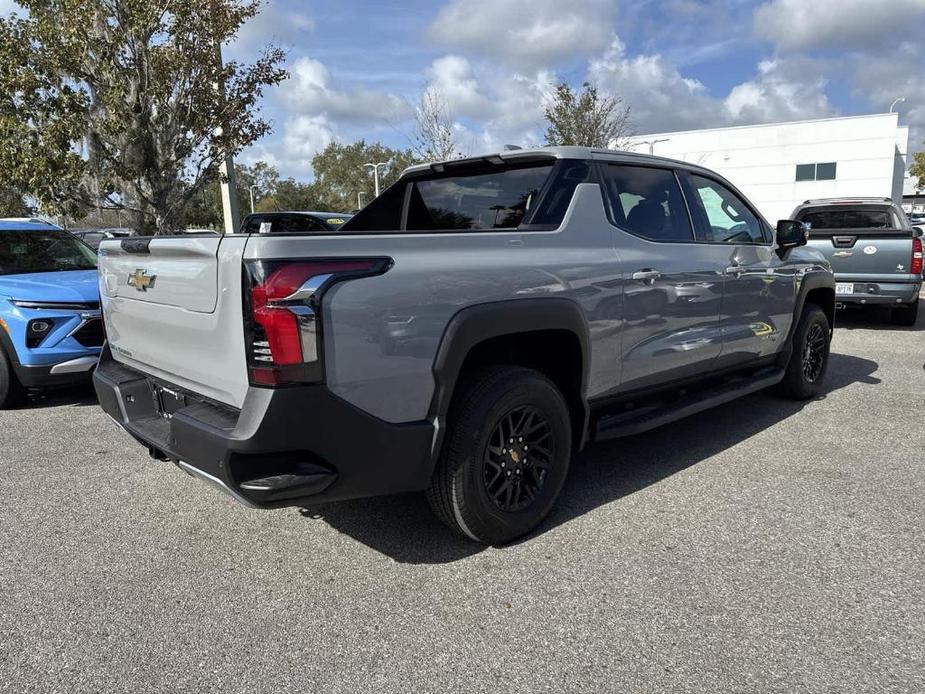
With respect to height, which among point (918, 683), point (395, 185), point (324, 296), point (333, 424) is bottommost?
point (918, 683)

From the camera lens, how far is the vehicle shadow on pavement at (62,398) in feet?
19.5

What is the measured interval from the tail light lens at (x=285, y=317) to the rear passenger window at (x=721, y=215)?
2897mm

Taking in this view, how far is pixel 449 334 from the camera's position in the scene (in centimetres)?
274

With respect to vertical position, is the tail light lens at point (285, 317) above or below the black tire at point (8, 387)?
above

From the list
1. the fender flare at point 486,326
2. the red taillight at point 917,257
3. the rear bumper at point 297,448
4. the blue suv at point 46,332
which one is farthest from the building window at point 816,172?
the rear bumper at point 297,448

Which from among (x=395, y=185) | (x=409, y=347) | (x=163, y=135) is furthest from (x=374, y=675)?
(x=163, y=135)

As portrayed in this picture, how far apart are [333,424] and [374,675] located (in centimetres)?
87

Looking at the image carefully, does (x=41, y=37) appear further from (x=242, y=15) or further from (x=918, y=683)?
(x=918, y=683)

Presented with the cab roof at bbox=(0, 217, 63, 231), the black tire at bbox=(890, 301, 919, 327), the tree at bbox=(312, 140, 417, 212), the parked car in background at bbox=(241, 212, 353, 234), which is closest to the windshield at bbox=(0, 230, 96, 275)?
the cab roof at bbox=(0, 217, 63, 231)

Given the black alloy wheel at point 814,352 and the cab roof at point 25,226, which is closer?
the black alloy wheel at point 814,352

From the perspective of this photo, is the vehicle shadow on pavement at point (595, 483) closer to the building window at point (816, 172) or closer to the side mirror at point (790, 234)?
the side mirror at point (790, 234)

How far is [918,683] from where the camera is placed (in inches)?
87.5

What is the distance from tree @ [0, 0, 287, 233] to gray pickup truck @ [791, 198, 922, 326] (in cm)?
791

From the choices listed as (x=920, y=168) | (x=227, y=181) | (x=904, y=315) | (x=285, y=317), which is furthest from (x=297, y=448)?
(x=920, y=168)
